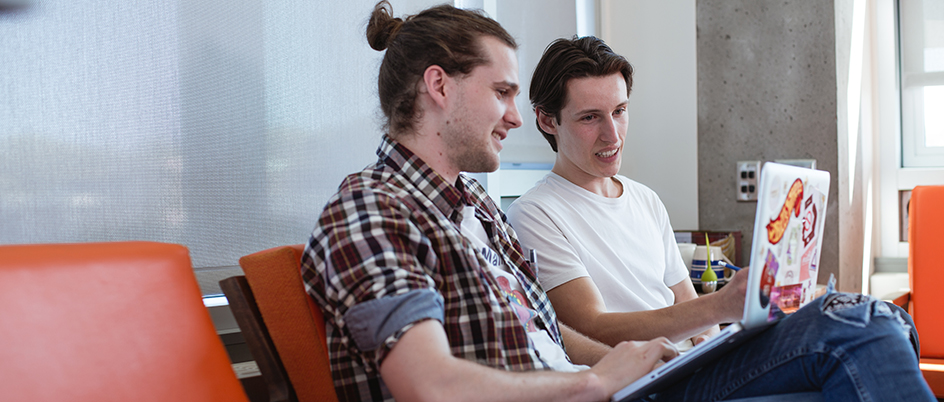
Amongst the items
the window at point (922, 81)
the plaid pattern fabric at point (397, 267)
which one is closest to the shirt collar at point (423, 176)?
the plaid pattern fabric at point (397, 267)

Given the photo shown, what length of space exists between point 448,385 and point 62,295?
20.8 inches

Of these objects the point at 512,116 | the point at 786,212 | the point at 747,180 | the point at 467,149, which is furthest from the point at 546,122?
the point at 747,180

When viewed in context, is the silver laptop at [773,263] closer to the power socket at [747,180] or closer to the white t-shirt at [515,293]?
the white t-shirt at [515,293]

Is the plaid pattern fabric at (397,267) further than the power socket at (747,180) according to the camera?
No

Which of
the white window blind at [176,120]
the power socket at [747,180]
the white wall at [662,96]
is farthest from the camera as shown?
the white wall at [662,96]

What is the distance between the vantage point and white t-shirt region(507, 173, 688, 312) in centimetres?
151

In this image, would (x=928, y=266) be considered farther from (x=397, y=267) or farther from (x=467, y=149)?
(x=397, y=267)

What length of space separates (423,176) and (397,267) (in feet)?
0.88

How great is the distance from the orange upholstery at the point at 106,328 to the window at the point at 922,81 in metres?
3.01

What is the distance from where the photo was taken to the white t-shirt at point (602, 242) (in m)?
1.51

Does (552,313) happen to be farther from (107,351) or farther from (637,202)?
(107,351)

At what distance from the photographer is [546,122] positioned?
5.82ft

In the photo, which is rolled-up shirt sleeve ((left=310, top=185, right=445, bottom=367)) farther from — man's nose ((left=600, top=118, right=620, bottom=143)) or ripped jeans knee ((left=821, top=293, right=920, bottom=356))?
man's nose ((left=600, top=118, right=620, bottom=143))

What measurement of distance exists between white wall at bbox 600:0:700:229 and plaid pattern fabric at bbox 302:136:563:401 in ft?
5.47
